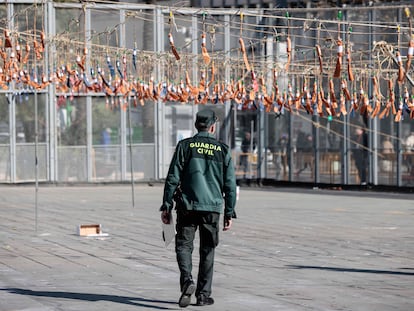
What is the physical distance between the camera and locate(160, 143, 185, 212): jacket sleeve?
11617mm

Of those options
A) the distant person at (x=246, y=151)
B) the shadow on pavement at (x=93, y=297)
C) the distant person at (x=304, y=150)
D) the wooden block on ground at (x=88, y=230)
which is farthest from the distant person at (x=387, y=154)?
the shadow on pavement at (x=93, y=297)

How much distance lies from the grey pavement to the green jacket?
1072 millimetres

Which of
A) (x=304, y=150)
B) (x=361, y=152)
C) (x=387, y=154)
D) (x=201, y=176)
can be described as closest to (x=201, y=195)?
(x=201, y=176)

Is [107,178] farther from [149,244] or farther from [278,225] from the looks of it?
[149,244]

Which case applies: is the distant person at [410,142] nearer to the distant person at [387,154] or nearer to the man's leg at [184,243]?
the distant person at [387,154]

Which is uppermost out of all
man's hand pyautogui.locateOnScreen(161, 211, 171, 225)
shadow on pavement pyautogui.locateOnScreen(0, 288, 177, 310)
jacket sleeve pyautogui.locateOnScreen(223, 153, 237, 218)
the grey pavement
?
jacket sleeve pyautogui.locateOnScreen(223, 153, 237, 218)

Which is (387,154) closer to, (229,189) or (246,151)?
(246,151)

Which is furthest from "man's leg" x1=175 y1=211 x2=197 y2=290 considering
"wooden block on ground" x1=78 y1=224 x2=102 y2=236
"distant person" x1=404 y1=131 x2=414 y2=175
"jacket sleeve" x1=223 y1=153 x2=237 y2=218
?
"distant person" x1=404 y1=131 x2=414 y2=175

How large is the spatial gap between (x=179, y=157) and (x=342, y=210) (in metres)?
16.0

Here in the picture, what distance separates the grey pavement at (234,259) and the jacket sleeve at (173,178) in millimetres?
1065

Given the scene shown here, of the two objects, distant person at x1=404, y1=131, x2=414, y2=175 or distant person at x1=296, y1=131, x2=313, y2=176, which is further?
distant person at x1=296, y1=131, x2=313, y2=176

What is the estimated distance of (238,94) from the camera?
28.7m

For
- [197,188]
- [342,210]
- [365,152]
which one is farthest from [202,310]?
[365,152]

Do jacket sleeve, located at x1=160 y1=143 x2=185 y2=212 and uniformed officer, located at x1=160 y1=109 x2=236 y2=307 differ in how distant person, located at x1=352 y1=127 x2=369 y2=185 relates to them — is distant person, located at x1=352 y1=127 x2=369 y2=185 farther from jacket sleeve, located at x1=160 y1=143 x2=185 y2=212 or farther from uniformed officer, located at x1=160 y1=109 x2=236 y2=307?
jacket sleeve, located at x1=160 y1=143 x2=185 y2=212
